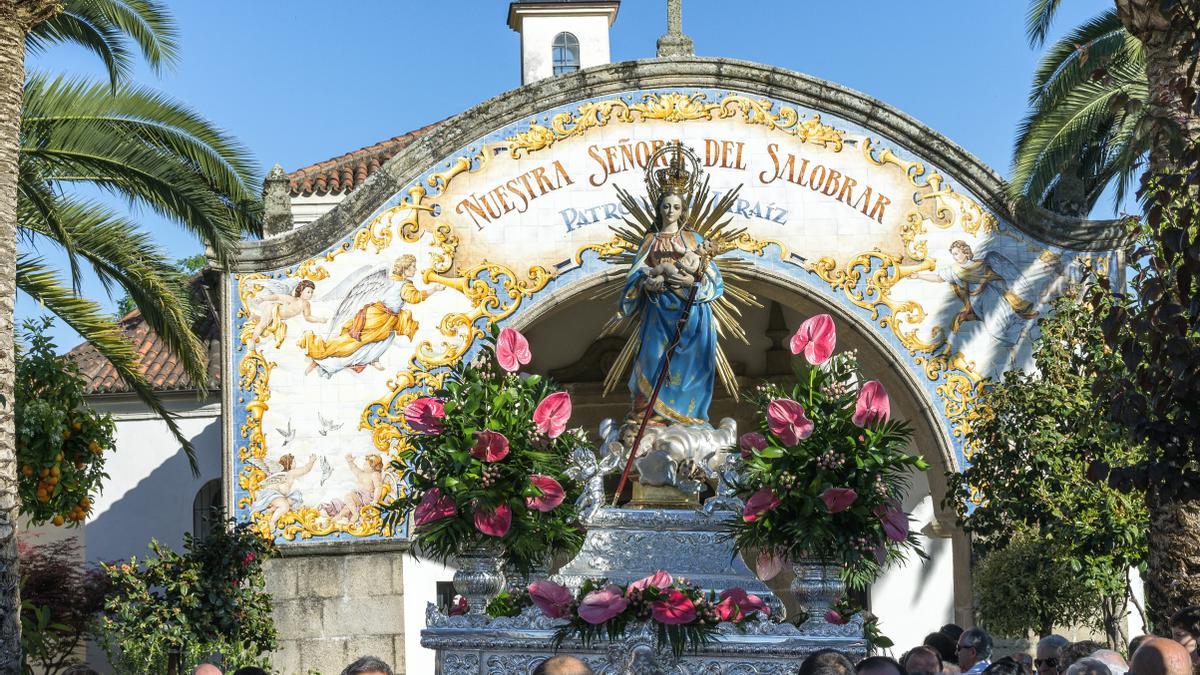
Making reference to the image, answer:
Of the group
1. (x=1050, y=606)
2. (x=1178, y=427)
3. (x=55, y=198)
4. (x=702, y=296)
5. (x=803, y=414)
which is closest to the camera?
(x=1178, y=427)

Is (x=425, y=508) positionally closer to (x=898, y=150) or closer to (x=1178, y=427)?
(x=1178, y=427)

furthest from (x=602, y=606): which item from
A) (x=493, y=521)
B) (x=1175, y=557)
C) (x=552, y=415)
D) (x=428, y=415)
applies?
(x=1175, y=557)

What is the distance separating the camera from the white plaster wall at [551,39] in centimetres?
3547

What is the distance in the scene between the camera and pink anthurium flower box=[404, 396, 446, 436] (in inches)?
408

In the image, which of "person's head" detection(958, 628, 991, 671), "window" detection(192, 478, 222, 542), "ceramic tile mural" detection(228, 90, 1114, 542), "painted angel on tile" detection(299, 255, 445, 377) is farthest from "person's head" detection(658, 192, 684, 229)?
"window" detection(192, 478, 222, 542)

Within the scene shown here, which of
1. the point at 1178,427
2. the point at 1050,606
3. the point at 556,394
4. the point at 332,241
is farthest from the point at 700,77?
the point at 1178,427

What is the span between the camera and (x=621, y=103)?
1944 centimetres

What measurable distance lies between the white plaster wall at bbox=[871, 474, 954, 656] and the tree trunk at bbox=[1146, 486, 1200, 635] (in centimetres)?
953

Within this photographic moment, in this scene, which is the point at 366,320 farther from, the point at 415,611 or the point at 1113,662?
the point at 1113,662

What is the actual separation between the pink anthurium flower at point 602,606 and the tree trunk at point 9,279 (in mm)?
3919

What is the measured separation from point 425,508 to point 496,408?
0.74 meters

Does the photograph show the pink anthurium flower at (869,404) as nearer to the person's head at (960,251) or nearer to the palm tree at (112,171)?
the palm tree at (112,171)

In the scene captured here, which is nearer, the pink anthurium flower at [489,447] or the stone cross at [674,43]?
the pink anthurium flower at [489,447]

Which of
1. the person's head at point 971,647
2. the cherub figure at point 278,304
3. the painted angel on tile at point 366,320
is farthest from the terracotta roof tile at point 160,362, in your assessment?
the person's head at point 971,647
